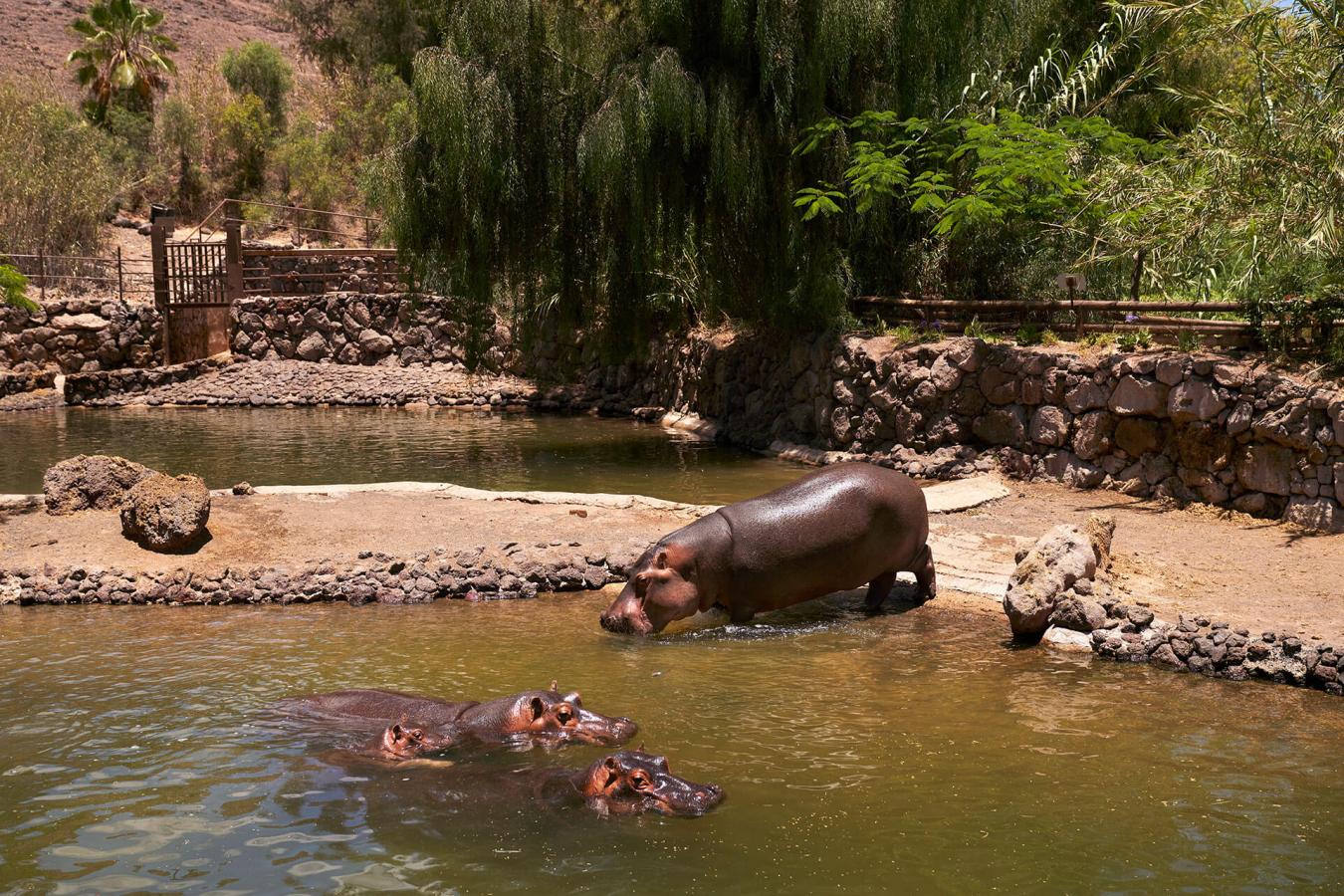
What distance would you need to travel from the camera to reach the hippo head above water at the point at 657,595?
8570mm

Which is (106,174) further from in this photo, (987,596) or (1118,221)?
Result: (987,596)

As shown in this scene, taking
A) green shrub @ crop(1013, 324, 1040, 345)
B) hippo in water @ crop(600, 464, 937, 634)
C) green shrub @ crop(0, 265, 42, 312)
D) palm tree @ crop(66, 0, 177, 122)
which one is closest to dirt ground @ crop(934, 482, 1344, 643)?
hippo in water @ crop(600, 464, 937, 634)

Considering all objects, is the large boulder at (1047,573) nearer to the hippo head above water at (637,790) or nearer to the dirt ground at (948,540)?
the dirt ground at (948,540)

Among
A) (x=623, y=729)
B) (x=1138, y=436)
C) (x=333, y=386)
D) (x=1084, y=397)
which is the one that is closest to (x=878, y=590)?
(x=623, y=729)

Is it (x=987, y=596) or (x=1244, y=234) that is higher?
(x=1244, y=234)

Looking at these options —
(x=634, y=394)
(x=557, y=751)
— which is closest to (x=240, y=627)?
(x=557, y=751)

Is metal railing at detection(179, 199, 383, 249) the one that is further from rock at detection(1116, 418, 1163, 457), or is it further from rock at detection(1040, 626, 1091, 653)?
rock at detection(1040, 626, 1091, 653)

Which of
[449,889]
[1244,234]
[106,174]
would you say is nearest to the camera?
[449,889]

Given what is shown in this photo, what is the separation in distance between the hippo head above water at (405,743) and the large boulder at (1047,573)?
4089mm

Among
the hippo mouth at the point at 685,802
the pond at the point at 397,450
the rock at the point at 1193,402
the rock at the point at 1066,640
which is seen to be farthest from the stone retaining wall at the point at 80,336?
the hippo mouth at the point at 685,802

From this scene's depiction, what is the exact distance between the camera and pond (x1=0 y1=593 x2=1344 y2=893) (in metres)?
5.22

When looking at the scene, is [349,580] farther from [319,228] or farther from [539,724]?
[319,228]

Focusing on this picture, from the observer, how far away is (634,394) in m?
24.5

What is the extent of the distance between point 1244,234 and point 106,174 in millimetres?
30597
